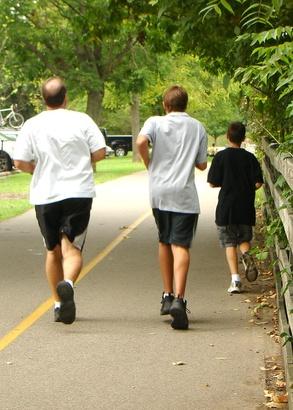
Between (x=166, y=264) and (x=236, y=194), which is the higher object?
(x=236, y=194)

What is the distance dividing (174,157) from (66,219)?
3.34 feet

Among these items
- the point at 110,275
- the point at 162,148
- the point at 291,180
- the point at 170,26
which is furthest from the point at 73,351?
the point at 170,26

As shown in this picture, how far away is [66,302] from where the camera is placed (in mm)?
7488

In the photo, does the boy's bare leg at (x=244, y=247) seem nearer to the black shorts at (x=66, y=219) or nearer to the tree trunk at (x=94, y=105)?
the black shorts at (x=66, y=219)

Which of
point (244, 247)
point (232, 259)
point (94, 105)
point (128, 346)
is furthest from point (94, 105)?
point (128, 346)

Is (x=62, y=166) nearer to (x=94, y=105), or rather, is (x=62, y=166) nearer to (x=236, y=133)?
(x=236, y=133)

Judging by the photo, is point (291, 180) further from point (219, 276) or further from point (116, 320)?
point (219, 276)

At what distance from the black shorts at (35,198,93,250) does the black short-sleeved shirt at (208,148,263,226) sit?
213 centimetres

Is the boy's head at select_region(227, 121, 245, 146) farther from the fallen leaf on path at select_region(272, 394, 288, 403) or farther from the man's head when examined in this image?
the fallen leaf on path at select_region(272, 394, 288, 403)

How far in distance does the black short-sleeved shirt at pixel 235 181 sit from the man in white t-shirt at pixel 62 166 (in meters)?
2.05

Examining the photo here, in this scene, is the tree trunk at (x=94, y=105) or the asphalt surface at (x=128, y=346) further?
the tree trunk at (x=94, y=105)

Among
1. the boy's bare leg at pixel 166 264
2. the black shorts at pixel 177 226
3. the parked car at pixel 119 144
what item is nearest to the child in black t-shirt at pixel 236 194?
the boy's bare leg at pixel 166 264

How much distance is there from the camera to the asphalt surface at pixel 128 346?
19.1ft

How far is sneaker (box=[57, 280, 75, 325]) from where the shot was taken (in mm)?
7426
